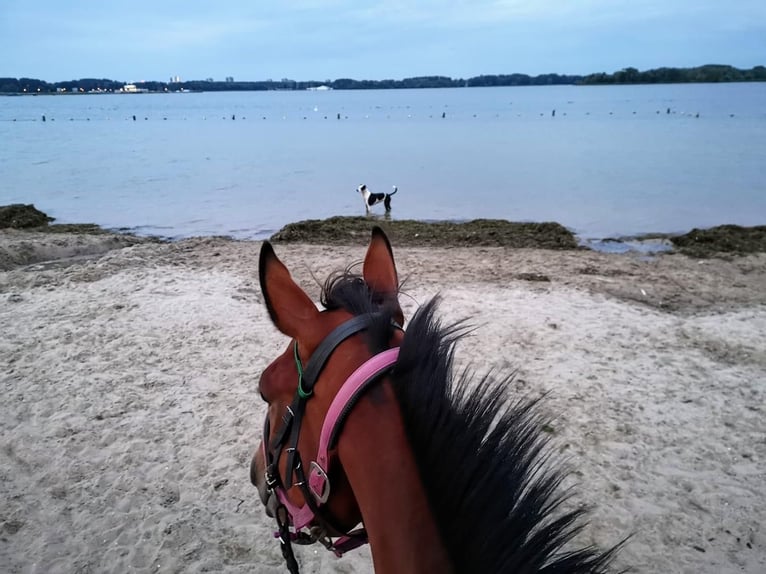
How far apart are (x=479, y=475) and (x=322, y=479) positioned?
387mm

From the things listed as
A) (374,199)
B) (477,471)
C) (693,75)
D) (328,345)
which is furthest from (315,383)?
(693,75)

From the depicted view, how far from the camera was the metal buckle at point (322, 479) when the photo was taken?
127cm

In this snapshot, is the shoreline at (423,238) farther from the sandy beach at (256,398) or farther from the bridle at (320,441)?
the bridle at (320,441)

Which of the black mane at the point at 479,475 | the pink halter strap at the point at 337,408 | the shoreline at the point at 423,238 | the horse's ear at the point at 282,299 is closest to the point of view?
the black mane at the point at 479,475

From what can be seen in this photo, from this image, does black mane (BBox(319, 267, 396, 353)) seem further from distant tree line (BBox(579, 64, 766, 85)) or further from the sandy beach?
distant tree line (BBox(579, 64, 766, 85))

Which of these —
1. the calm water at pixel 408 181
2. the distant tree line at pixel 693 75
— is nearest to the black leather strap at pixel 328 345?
the calm water at pixel 408 181

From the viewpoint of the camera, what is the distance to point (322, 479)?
1.28 metres

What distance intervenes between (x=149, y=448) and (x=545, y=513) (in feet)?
12.6

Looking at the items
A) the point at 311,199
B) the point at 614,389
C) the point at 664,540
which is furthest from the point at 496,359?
the point at 311,199

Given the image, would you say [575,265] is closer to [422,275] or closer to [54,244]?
[422,275]

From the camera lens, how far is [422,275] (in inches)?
312

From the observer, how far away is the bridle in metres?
1.23

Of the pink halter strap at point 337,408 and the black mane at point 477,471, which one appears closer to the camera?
the black mane at point 477,471

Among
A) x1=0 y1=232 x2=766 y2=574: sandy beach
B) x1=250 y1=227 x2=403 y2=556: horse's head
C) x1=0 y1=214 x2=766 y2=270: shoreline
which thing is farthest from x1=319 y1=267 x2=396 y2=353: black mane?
x1=0 y1=214 x2=766 y2=270: shoreline
